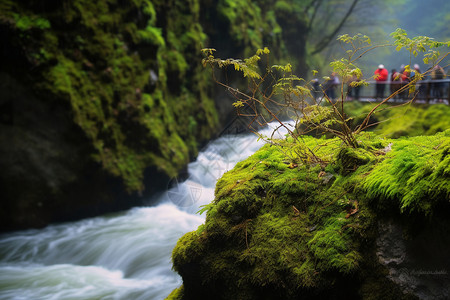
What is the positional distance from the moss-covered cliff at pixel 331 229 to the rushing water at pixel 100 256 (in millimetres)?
1904

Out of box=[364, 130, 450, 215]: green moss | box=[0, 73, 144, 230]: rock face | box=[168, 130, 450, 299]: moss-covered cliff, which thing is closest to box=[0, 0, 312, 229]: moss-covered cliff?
box=[0, 73, 144, 230]: rock face

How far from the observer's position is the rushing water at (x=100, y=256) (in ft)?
17.9

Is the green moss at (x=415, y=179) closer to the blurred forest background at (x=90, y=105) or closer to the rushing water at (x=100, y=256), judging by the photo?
the rushing water at (x=100, y=256)

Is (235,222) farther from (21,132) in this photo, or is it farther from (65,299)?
(21,132)

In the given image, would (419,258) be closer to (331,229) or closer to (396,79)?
(331,229)

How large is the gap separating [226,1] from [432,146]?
595 inches

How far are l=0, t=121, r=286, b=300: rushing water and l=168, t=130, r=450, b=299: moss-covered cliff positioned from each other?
190 centimetres

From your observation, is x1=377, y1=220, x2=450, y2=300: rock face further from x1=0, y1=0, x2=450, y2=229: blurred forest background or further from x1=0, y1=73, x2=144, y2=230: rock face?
x1=0, y1=73, x2=144, y2=230: rock face

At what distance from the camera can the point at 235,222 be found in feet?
9.62

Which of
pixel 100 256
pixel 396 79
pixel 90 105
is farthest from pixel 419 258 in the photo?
pixel 90 105

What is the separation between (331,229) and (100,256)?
18.9 ft

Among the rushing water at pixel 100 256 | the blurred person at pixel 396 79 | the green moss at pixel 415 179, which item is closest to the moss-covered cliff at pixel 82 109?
the rushing water at pixel 100 256

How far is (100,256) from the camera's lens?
682 cm

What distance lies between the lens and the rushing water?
547cm
